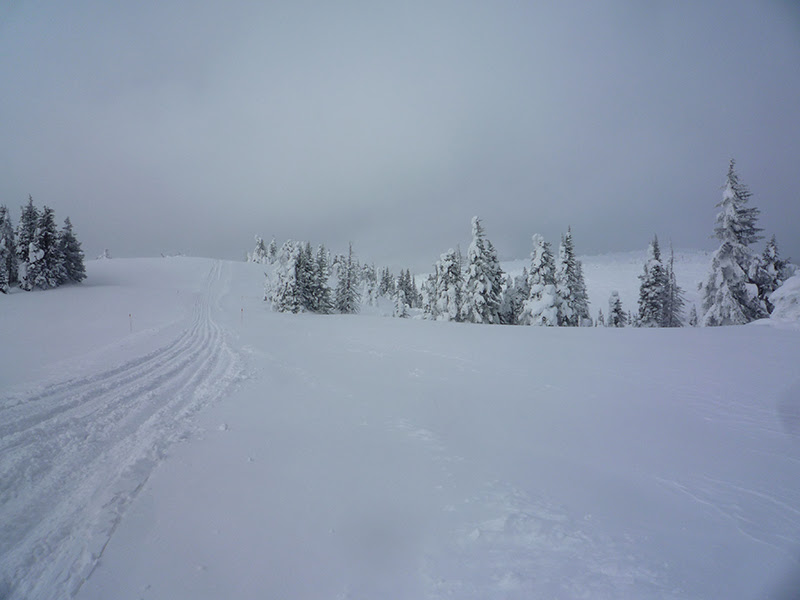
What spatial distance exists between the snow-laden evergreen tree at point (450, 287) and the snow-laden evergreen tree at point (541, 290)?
23.4 ft

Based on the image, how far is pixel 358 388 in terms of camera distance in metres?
9.05

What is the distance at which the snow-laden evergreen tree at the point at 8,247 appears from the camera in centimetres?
4603

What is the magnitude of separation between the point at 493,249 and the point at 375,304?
6189 cm

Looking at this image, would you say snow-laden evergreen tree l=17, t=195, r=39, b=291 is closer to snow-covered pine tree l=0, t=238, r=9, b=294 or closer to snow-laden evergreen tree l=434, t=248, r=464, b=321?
snow-covered pine tree l=0, t=238, r=9, b=294

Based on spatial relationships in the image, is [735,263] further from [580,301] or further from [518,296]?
[518,296]

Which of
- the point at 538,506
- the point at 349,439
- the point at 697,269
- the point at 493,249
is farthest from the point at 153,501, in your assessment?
the point at 697,269

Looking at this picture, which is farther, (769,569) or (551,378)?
(551,378)

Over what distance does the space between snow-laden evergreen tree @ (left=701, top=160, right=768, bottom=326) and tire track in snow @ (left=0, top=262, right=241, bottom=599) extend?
104ft

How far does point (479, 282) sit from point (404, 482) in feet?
91.6

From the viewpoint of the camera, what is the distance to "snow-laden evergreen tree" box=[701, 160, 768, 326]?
75.3 ft

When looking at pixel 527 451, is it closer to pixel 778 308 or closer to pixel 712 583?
pixel 712 583

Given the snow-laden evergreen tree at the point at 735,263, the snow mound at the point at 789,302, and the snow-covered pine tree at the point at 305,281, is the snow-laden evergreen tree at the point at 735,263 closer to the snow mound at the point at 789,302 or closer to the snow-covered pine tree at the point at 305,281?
the snow mound at the point at 789,302

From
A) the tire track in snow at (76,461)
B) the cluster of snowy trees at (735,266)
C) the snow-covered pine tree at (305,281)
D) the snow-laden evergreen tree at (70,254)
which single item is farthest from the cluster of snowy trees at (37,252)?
the cluster of snowy trees at (735,266)

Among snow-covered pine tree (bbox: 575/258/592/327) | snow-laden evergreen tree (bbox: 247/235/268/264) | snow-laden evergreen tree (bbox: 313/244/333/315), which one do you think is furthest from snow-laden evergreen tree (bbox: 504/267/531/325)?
snow-laden evergreen tree (bbox: 247/235/268/264)
